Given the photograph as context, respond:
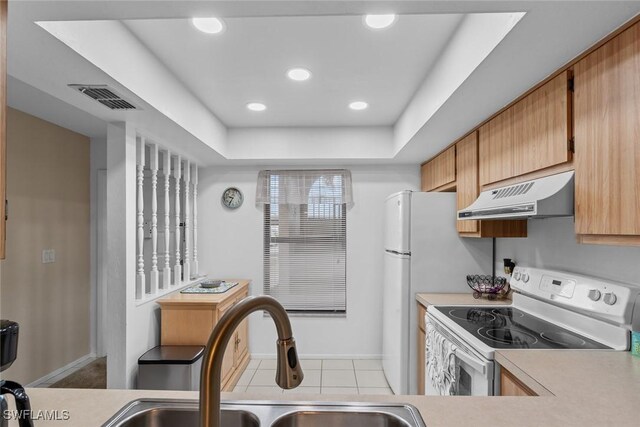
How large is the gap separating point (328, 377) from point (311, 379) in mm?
172

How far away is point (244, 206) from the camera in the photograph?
4133 mm

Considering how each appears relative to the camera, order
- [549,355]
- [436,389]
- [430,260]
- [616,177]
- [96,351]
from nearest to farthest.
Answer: [616,177], [549,355], [436,389], [430,260], [96,351]

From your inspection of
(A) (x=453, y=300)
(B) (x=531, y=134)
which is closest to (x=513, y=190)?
(B) (x=531, y=134)

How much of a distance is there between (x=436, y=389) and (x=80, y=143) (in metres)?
4.03

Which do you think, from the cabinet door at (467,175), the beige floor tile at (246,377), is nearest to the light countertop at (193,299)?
the beige floor tile at (246,377)

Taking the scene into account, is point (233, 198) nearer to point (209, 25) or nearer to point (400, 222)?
point (400, 222)

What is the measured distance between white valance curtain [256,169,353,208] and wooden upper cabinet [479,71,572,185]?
1843 mm

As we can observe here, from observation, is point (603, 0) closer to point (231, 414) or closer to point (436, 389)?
point (231, 414)

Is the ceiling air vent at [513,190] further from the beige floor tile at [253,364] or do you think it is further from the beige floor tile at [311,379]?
the beige floor tile at [253,364]

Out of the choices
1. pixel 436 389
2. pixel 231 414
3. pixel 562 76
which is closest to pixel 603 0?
pixel 562 76

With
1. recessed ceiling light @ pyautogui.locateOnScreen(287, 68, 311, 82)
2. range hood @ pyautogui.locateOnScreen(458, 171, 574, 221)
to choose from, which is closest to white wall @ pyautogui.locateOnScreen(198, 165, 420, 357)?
recessed ceiling light @ pyautogui.locateOnScreen(287, 68, 311, 82)

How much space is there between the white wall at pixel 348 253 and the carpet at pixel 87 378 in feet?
4.61

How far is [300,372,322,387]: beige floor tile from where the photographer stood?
10.9 feet

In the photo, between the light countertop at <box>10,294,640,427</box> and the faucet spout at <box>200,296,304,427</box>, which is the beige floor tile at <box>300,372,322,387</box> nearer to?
the light countertop at <box>10,294,640,427</box>
